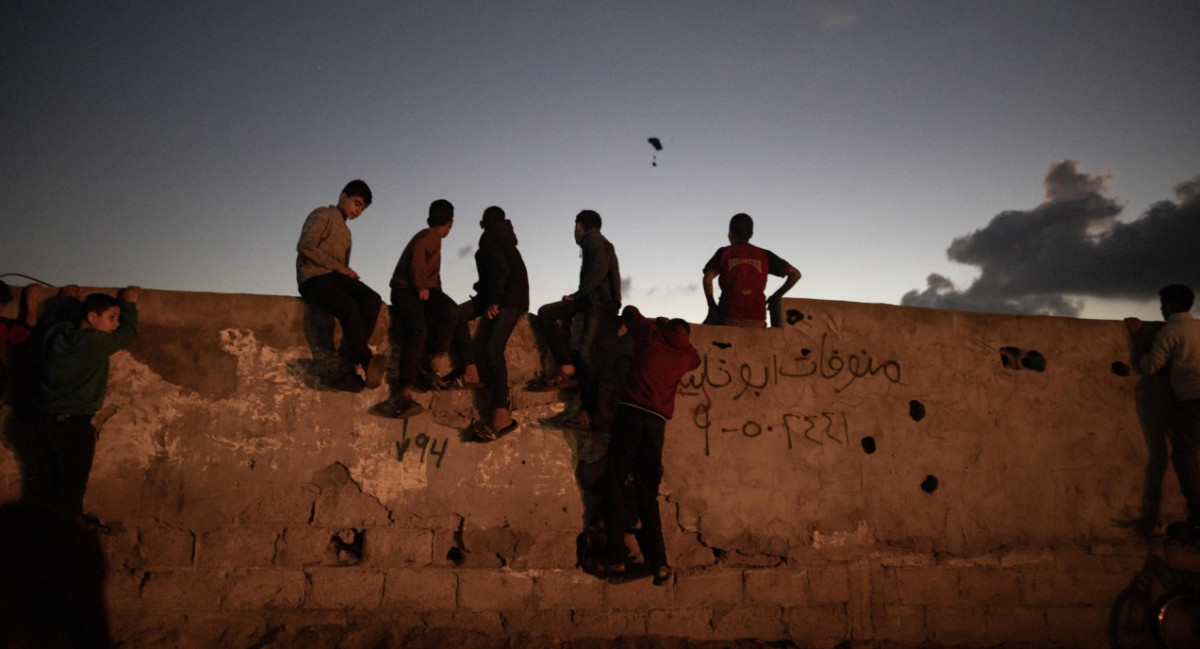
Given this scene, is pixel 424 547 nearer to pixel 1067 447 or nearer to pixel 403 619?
pixel 403 619

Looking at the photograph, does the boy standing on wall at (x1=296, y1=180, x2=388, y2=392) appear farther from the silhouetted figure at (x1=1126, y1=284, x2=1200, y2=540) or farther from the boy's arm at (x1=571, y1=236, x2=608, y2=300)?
the silhouetted figure at (x1=1126, y1=284, x2=1200, y2=540)

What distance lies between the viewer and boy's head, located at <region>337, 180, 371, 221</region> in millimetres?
4977

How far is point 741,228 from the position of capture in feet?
19.7

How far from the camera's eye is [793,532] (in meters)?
5.25

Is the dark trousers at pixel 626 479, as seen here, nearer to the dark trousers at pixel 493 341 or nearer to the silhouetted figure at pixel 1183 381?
the dark trousers at pixel 493 341

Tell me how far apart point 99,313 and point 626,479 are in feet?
11.0

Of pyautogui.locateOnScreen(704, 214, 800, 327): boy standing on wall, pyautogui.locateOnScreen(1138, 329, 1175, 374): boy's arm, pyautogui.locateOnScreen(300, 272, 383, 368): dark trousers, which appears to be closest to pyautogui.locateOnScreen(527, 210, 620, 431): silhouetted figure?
pyautogui.locateOnScreen(704, 214, 800, 327): boy standing on wall

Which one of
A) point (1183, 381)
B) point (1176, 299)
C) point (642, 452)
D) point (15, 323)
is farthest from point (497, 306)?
point (1176, 299)

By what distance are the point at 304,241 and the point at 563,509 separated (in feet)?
8.00

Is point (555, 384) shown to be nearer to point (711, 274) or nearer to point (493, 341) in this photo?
point (493, 341)

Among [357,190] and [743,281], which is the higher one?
[357,190]

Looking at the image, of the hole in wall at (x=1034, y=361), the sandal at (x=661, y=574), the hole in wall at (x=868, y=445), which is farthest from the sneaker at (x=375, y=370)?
the hole in wall at (x=1034, y=361)

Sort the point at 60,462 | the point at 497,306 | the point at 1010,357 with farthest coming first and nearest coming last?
1. the point at 1010,357
2. the point at 497,306
3. the point at 60,462

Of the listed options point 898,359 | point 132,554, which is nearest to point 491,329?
point 132,554
